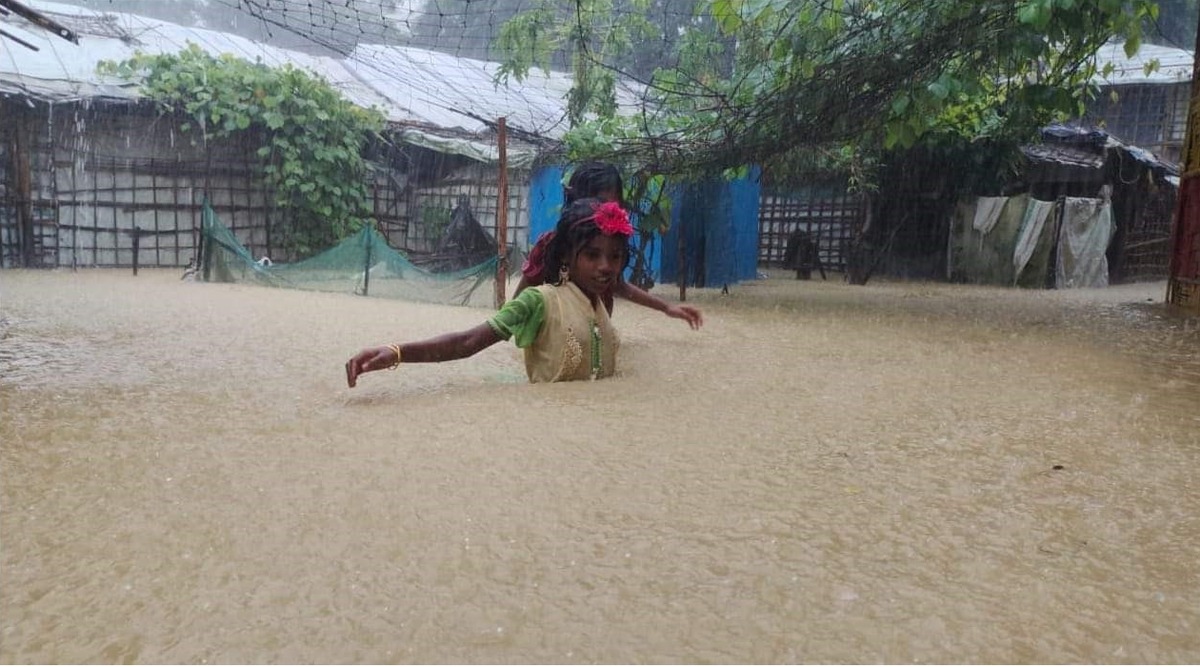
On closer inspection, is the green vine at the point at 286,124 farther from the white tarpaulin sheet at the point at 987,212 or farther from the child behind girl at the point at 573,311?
the child behind girl at the point at 573,311

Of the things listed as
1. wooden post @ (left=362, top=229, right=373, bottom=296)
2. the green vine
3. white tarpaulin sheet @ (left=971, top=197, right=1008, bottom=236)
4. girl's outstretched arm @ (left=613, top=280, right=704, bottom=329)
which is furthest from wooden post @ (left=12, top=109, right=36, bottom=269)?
white tarpaulin sheet @ (left=971, top=197, right=1008, bottom=236)

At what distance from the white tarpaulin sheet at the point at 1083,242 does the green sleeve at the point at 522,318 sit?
11671 mm

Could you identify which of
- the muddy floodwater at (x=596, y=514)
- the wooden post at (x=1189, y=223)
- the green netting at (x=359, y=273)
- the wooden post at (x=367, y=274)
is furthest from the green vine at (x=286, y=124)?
the wooden post at (x=1189, y=223)

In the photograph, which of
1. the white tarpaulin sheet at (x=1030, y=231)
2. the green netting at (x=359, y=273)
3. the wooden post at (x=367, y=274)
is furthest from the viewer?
the white tarpaulin sheet at (x=1030, y=231)

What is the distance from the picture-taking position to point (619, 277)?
171 inches

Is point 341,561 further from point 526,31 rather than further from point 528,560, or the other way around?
point 526,31

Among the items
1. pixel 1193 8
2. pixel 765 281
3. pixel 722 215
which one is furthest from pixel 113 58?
pixel 1193 8

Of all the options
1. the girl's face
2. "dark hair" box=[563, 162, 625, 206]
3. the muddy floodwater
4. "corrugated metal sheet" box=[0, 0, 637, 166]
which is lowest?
the muddy floodwater

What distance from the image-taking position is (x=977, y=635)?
4.84 ft

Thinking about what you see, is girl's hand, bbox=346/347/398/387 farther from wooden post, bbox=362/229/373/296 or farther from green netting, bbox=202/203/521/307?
wooden post, bbox=362/229/373/296

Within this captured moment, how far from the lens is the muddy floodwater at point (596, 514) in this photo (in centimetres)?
149

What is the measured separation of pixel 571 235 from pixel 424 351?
98 cm

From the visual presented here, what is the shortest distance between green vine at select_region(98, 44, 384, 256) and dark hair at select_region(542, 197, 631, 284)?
11.2 metres

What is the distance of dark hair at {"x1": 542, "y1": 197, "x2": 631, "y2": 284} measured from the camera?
3867 mm
